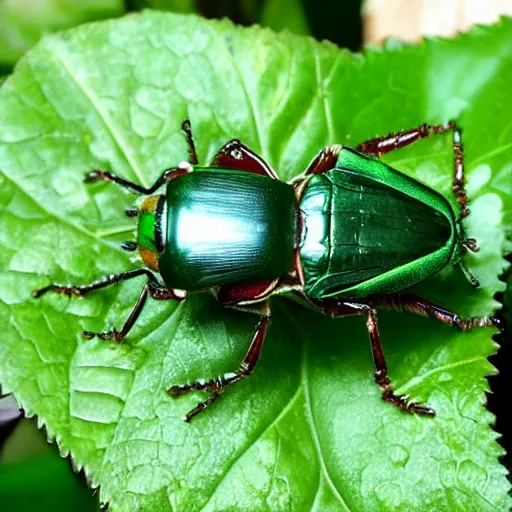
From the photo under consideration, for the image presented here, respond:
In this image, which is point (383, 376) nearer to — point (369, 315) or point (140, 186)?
point (369, 315)

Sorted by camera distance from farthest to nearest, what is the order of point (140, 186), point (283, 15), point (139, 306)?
point (283, 15) < point (140, 186) < point (139, 306)

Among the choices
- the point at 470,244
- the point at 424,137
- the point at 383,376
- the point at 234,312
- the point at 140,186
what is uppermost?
the point at 424,137

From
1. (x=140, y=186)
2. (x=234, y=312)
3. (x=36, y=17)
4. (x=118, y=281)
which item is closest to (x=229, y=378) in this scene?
(x=234, y=312)

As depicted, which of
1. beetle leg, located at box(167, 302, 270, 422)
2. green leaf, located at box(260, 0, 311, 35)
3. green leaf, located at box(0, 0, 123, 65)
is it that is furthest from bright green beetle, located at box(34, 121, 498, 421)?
green leaf, located at box(260, 0, 311, 35)

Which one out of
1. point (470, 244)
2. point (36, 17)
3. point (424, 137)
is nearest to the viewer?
point (470, 244)

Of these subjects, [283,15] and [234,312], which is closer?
[234,312]

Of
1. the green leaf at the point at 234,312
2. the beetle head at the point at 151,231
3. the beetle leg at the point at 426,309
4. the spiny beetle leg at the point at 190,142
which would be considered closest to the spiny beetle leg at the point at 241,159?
the spiny beetle leg at the point at 190,142

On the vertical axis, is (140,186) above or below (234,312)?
above

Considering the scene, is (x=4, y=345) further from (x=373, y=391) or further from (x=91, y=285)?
(x=373, y=391)
